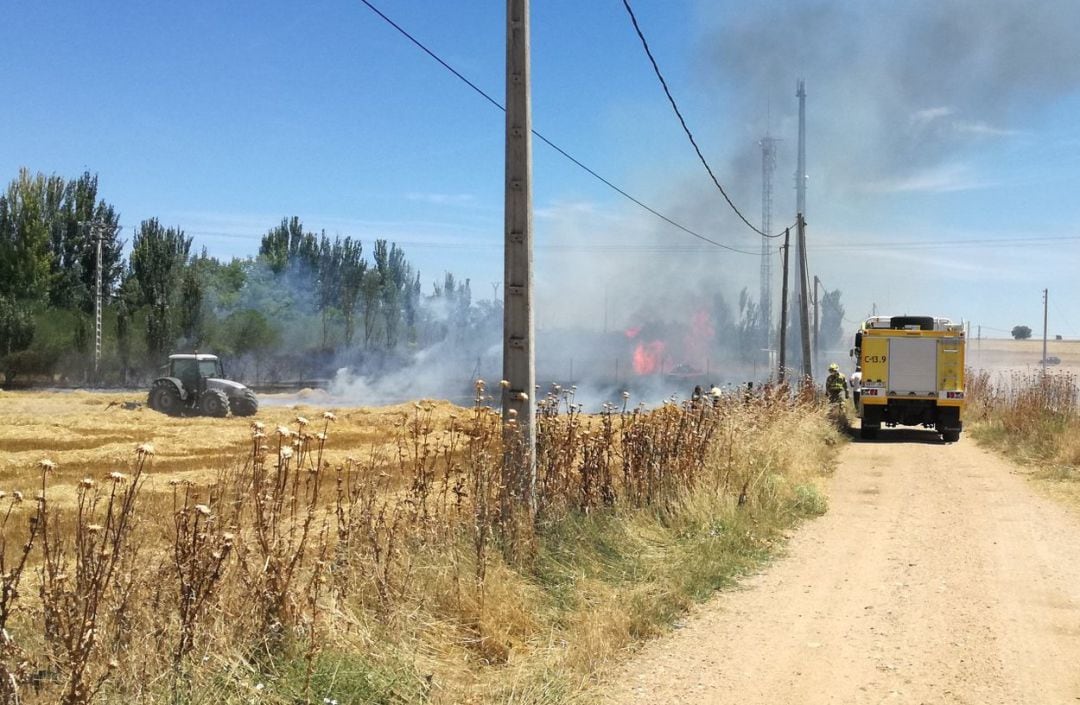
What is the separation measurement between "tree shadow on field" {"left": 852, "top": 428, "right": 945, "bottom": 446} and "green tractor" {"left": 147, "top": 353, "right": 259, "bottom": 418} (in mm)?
19767

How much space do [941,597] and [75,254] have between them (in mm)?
56348

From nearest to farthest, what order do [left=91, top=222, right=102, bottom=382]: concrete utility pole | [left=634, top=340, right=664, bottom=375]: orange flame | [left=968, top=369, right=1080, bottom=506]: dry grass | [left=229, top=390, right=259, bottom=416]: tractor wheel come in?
[left=968, top=369, right=1080, bottom=506]: dry grass → [left=229, top=390, right=259, bottom=416]: tractor wheel → [left=91, top=222, right=102, bottom=382]: concrete utility pole → [left=634, top=340, right=664, bottom=375]: orange flame

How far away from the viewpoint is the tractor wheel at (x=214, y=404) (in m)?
30.1

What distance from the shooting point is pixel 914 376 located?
2236 centimetres

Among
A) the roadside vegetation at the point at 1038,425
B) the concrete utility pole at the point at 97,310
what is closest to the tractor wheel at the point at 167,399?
the concrete utility pole at the point at 97,310

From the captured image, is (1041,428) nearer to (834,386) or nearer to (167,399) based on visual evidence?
(834,386)

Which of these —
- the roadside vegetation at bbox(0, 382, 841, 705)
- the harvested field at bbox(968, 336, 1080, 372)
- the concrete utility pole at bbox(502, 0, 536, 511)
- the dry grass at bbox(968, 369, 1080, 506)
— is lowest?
the harvested field at bbox(968, 336, 1080, 372)

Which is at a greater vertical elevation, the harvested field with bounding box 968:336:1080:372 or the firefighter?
the firefighter

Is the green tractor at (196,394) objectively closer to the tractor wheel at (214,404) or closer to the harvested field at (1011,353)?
the tractor wheel at (214,404)

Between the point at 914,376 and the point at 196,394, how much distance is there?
22458mm

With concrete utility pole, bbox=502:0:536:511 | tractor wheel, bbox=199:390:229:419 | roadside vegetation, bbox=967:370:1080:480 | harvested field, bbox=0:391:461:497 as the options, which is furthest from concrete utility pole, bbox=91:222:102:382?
concrete utility pole, bbox=502:0:536:511

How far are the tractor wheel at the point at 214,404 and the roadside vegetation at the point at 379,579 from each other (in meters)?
21.3

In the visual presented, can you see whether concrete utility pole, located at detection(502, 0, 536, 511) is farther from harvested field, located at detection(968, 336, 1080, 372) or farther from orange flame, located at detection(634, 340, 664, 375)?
harvested field, located at detection(968, 336, 1080, 372)

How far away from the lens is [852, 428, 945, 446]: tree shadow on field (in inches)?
876
